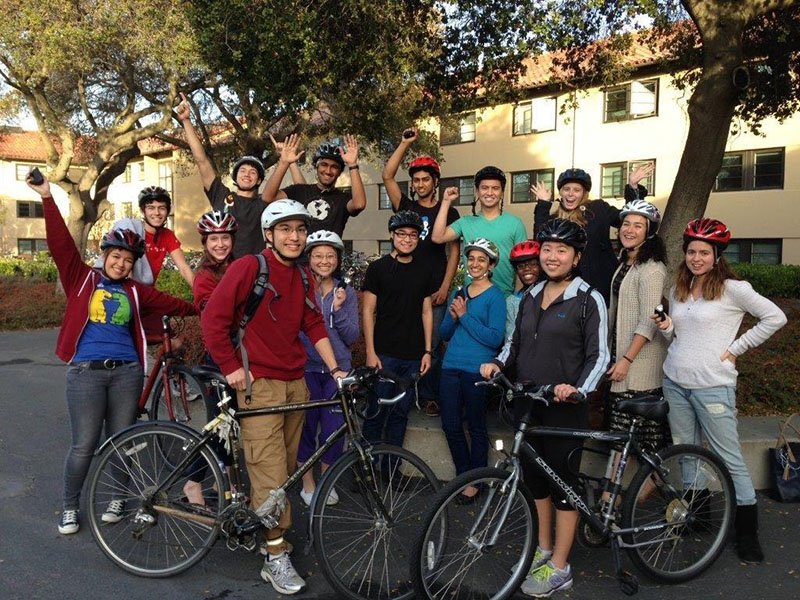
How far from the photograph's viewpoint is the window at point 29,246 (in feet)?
173

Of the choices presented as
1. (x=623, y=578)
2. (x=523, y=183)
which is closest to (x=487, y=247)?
(x=623, y=578)

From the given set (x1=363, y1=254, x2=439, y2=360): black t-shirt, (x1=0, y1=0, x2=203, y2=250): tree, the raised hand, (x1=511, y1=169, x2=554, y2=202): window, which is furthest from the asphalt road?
(x1=511, y1=169, x2=554, y2=202): window

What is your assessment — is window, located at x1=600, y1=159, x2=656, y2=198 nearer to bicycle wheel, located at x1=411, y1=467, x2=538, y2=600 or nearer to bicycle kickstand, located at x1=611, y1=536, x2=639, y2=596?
bicycle kickstand, located at x1=611, y1=536, x2=639, y2=596

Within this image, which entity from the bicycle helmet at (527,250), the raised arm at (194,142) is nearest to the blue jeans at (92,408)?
the raised arm at (194,142)

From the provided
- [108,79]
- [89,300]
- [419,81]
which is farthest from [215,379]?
[108,79]

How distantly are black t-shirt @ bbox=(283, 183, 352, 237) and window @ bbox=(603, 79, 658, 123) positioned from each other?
75.0ft

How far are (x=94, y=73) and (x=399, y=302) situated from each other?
17972 mm

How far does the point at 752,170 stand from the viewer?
79.3 ft

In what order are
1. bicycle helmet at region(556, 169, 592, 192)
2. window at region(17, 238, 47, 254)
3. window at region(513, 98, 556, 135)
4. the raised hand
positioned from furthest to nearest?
1. window at region(17, 238, 47, 254)
2. window at region(513, 98, 556, 135)
3. the raised hand
4. bicycle helmet at region(556, 169, 592, 192)

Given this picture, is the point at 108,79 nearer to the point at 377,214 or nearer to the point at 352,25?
the point at 352,25

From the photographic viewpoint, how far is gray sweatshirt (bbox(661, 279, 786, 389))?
13.0 feet

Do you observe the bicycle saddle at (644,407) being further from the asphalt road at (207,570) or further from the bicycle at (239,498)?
the bicycle at (239,498)

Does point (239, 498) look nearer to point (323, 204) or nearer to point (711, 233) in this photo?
point (323, 204)

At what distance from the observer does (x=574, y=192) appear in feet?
17.3
